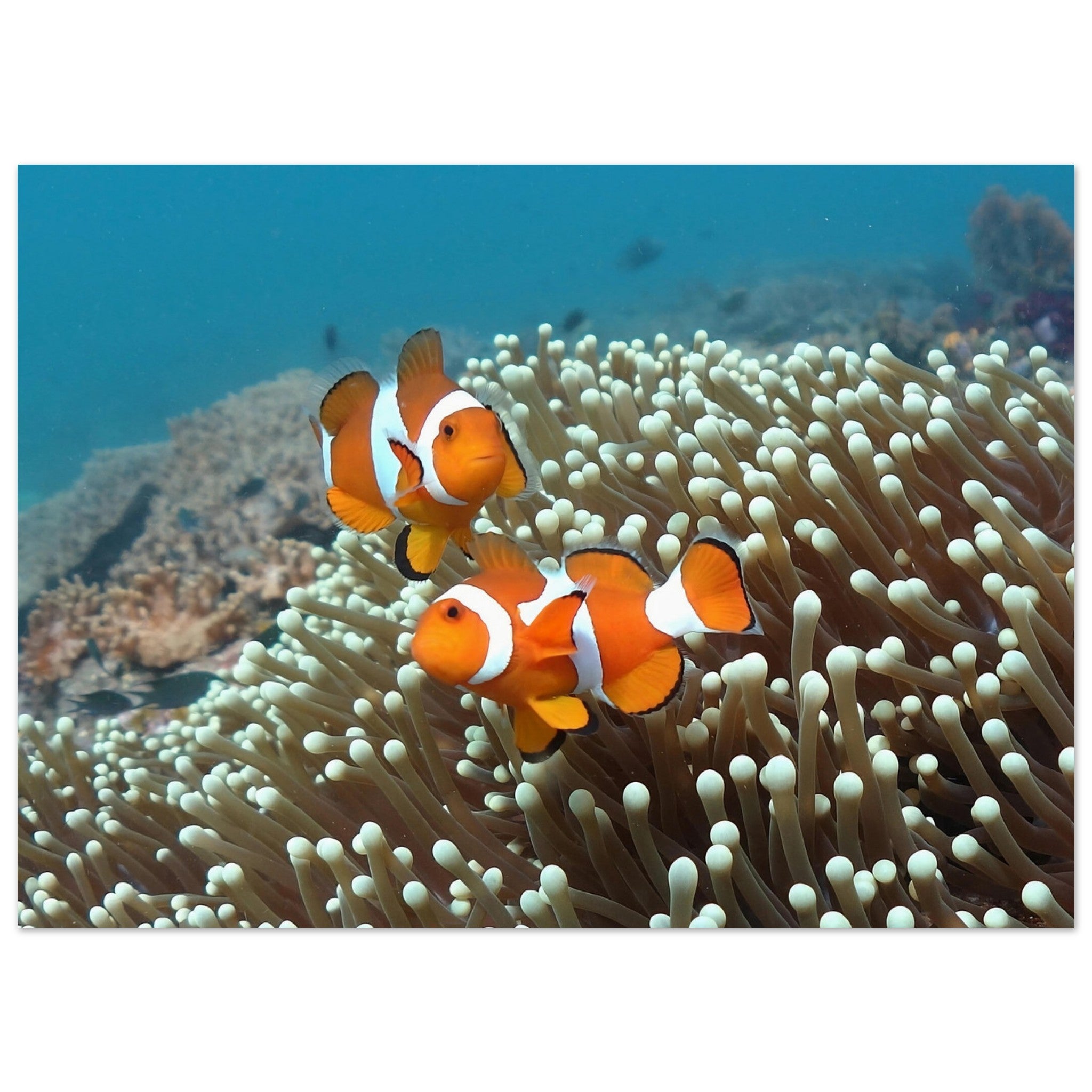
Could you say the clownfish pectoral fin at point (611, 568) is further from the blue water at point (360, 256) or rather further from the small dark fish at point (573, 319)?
the small dark fish at point (573, 319)

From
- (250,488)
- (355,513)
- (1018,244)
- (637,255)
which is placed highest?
(637,255)

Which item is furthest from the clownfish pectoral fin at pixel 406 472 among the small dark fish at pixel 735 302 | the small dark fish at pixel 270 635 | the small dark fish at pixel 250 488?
the small dark fish at pixel 735 302

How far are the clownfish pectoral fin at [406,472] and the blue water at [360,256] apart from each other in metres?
4.19

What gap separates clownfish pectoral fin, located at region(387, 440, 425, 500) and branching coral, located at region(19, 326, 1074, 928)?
273mm

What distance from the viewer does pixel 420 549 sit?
112cm

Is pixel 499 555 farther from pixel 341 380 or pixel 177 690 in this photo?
pixel 177 690

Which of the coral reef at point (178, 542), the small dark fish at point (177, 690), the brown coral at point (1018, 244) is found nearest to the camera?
the small dark fish at point (177, 690)

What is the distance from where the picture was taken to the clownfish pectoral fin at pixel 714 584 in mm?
863

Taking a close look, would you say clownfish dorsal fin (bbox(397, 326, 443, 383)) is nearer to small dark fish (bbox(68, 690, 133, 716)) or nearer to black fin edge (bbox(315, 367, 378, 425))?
black fin edge (bbox(315, 367, 378, 425))

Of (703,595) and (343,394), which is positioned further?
(343,394)

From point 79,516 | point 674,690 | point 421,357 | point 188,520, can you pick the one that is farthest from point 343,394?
point 79,516

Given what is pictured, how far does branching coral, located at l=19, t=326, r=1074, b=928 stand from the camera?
3.08 ft

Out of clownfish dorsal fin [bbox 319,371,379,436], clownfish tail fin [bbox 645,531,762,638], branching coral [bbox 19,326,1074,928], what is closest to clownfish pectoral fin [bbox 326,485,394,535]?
clownfish dorsal fin [bbox 319,371,379,436]

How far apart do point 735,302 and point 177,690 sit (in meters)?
6.50
